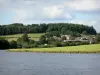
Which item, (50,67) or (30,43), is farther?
(30,43)

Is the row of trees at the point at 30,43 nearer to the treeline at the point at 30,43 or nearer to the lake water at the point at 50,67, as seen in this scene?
the treeline at the point at 30,43

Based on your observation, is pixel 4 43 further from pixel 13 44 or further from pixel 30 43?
pixel 30 43

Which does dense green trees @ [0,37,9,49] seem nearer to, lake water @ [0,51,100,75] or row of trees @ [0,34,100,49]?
row of trees @ [0,34,100,49]

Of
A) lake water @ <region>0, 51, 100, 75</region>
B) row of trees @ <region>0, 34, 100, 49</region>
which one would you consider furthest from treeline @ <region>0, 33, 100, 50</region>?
lake water @ <region>0, 51, 100, 75</region>

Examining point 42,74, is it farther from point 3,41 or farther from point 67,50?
point 3,41

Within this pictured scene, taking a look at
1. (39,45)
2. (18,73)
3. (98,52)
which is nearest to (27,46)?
(39,45)

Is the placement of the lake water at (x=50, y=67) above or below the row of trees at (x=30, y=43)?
above

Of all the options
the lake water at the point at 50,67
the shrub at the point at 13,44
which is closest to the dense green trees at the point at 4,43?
the shrub at the point at 13,44

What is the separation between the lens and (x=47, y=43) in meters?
152

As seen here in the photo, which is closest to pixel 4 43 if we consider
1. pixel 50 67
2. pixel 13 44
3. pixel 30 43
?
pixel 13 44

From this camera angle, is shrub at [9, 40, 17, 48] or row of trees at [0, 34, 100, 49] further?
shrub at [9, 40, 17, 48]

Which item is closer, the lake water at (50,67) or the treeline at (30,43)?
the lake water at (50,67)

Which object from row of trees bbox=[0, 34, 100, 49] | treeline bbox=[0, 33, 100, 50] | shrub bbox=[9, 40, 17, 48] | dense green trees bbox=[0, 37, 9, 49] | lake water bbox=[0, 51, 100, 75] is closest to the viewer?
lake water bbox=[0, 51, 100, 75]

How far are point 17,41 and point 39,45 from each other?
1202cm
